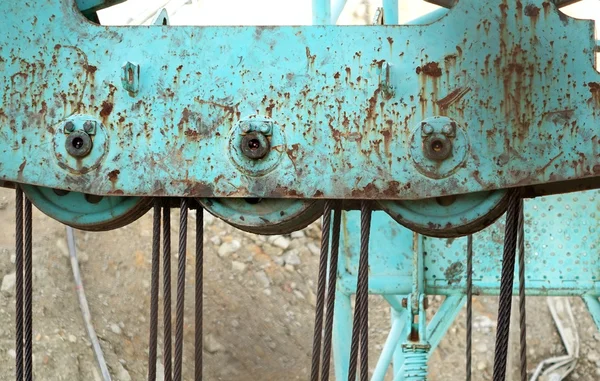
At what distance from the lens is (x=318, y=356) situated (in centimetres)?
238

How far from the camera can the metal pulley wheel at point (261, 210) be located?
2299 millimetres

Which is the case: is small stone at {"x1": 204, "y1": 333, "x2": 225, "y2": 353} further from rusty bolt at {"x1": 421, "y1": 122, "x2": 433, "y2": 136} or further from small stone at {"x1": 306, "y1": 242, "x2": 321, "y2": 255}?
rusty bolt at {"x1": 421, "y1": 122, "x2": 433, "y2": 136}

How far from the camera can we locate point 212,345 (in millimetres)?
9297

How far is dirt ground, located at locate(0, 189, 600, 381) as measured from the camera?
8.80 meters

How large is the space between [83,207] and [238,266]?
7.69 metres

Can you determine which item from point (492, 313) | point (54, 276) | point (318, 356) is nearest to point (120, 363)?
point (54, 276)

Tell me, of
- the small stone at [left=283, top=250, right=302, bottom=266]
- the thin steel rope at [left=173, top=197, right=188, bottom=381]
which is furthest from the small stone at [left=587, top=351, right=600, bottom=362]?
the thin steel rope at [left=173, top=197, right=188, bottom=381]

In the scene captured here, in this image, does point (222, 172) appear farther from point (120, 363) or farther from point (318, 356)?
point (120, 363)

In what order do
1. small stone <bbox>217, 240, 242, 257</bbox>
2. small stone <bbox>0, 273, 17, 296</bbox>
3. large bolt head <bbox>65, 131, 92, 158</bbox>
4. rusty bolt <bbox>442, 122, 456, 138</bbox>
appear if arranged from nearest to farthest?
rusty bolt <bbox>442, 122, 456, 138</bbox>, large bolt head <bbox>65, 131, 92, 158</bbox>, small stone <bbox>0, 273, 17, 296</bbox>, small stone <bbox>217, 240, 242, 257</bbox>

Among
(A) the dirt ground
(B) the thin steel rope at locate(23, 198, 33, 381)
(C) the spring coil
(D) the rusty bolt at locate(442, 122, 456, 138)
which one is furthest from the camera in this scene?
(A) the dirt ground

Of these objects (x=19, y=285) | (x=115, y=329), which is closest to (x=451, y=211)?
(x=19, y=285)

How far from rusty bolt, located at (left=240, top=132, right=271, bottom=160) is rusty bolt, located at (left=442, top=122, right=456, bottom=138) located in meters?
0.36

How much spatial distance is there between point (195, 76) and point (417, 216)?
54cm

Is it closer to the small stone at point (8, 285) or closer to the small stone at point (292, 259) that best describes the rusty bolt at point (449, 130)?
the small stone at point (8, 285)
